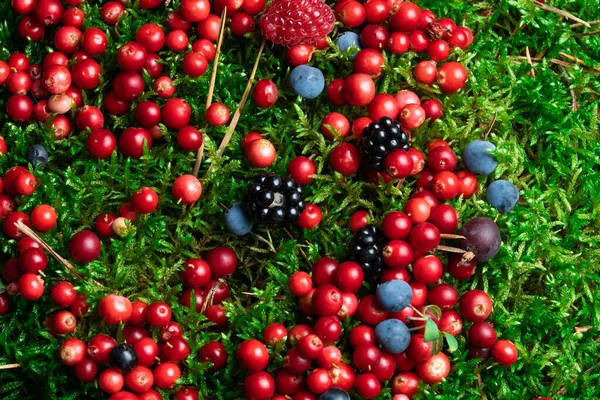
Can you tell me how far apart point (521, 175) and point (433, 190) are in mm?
507

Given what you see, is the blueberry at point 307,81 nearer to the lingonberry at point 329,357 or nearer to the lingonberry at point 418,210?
the lingonberry at point 418,210

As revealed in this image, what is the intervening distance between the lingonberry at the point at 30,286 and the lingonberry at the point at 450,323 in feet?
5.20

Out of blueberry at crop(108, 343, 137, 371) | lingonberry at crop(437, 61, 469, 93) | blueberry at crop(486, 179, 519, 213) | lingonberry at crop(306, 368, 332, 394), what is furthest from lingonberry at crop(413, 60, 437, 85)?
blueberry at crop(108, 343, 137, 371)

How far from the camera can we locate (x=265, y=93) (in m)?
3.25

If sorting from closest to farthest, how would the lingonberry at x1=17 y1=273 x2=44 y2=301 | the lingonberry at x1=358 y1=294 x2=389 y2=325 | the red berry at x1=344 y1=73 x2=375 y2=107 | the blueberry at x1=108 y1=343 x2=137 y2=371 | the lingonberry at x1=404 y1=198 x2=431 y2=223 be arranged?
1. the blueberry at x1=108 y1=343 x2=137 y2=371
2. the lingonberry at x1=17 y1=273 x2=44 y2=301
3. the lingonberry at x1=358 y1=294 x2=389 y2=325
4. the lingonberry at x1=404 y1=198 x2=431 y2=223
5. the red berry at x1=344 y1=73 x2=375 y2=107

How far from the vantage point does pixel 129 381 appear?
2.84 meters

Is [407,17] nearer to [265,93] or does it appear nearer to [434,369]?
[265,93]

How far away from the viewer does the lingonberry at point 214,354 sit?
2.96 metres

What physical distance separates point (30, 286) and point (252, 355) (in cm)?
89

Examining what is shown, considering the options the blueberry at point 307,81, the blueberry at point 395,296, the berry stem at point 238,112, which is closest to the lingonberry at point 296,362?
the blueberry at point 395,296

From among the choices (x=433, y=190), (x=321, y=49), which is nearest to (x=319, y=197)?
(x=433, y=190)

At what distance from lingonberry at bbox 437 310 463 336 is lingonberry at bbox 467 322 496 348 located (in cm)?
6

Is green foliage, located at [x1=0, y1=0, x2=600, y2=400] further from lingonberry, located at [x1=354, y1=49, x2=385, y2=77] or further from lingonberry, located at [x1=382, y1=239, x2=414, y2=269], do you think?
lingonberry, located at [x1=382, y1=239, x2=414, y2=269]

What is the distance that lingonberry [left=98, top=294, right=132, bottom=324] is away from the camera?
9.51 feet
